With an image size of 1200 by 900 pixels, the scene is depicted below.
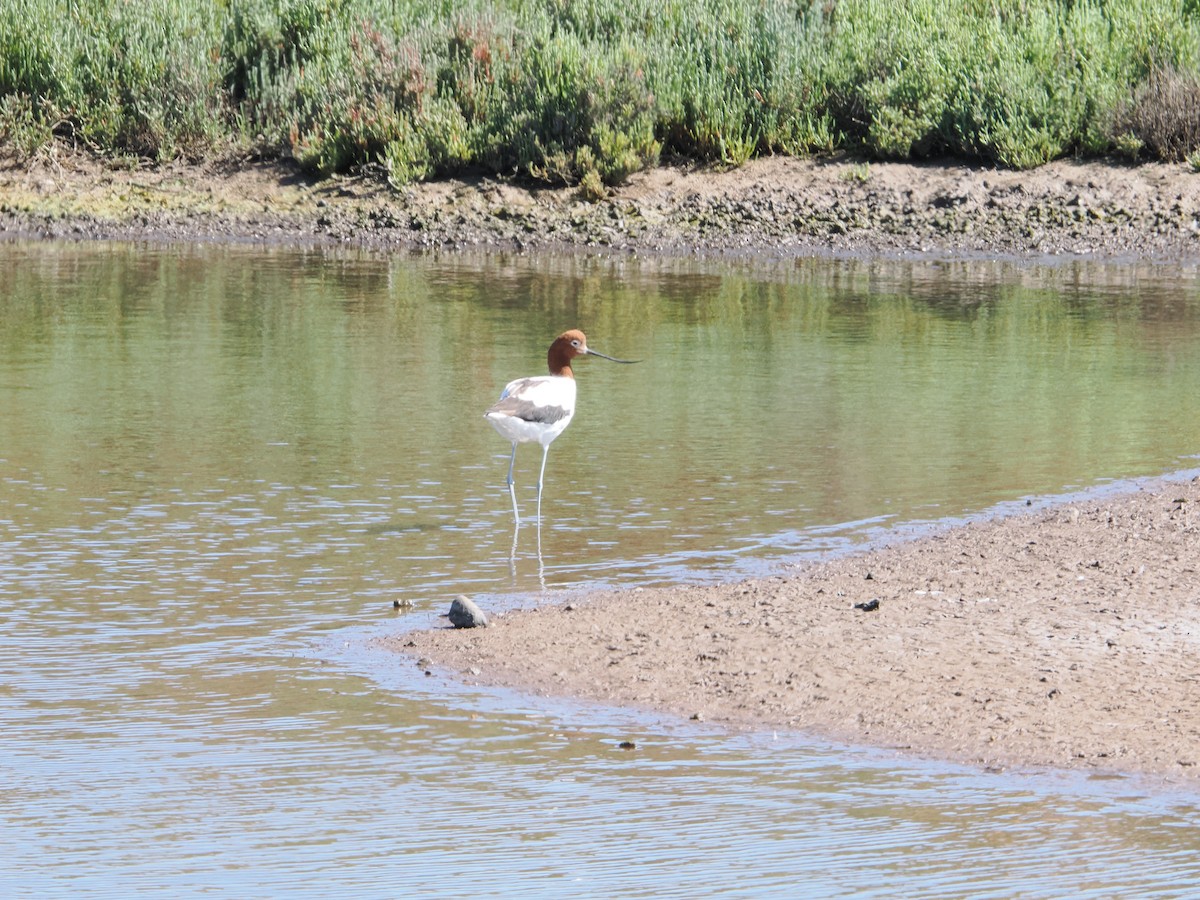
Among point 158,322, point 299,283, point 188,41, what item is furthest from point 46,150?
point 158,322

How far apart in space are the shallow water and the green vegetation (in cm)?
267

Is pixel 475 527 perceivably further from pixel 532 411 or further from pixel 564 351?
pixel 564 351

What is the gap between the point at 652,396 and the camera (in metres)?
13.5

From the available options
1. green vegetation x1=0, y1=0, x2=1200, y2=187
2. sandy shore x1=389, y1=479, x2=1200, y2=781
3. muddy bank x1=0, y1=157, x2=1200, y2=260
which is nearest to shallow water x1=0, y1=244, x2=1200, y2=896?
sandy shore x1=389, y1=479, x2=1200, y2=781

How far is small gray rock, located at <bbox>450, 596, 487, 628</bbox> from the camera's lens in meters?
7.70

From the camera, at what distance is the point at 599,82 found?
22.9 metres

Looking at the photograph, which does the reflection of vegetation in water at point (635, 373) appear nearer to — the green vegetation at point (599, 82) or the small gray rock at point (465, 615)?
the small gray rock at point (465, 615)

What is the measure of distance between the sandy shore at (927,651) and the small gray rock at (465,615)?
3.3 inches

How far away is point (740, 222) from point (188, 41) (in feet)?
26.5

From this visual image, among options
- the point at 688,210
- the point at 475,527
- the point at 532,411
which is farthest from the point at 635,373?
the point at 688,210

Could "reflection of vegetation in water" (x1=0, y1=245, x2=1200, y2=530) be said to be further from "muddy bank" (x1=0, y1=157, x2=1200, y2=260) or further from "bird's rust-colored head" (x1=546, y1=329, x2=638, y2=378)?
"muddy bank" (x1=0, y1=157, x2=1200, y2=260)

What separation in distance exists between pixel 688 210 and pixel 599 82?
2.00m

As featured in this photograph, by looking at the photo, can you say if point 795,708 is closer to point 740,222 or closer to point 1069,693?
point 1069,693

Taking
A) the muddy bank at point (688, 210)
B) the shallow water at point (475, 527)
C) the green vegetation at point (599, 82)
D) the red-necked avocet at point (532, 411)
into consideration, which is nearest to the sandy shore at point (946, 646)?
the shallow water at point (475, 527)
